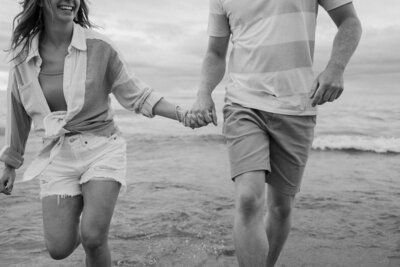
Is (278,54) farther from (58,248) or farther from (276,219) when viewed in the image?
(58,248)

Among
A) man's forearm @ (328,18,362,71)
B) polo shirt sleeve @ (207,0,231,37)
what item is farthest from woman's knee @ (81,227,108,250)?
man's forearm @ (328,18,362,71)

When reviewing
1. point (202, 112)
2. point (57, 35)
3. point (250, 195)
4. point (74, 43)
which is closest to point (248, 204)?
point (250, 195)

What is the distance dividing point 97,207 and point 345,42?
1951 mm

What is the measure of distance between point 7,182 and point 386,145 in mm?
13573

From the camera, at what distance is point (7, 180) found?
3.85m

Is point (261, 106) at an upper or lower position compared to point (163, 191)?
upper

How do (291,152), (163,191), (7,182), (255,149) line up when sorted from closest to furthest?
(255,149), (291,152), (7,182), (163,191)

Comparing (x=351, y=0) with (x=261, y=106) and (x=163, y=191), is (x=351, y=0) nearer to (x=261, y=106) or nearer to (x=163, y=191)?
(x=261, y=106)

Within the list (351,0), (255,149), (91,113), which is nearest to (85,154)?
(91,113)

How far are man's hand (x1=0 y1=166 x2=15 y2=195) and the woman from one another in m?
0.22

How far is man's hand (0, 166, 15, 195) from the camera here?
3.81 m

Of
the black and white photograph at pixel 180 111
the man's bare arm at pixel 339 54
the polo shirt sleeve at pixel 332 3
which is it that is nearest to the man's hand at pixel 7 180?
the black and white photograph at pixel 180 111

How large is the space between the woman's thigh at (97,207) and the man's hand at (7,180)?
0.69m

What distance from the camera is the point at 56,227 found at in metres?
3.53
